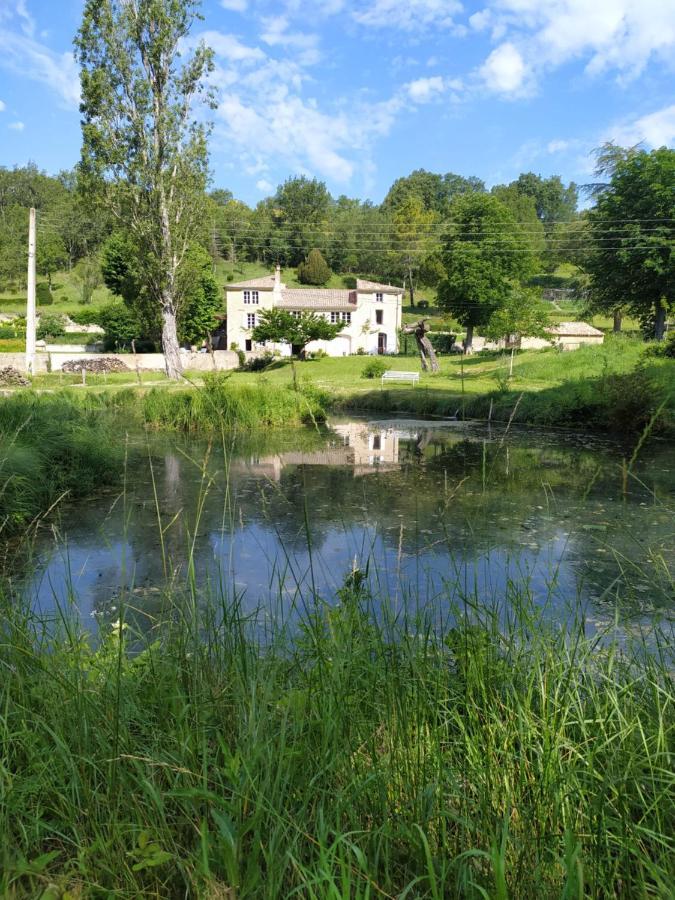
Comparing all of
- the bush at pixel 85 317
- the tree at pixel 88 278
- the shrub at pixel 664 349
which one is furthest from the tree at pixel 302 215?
the shrub at pixel 664 349

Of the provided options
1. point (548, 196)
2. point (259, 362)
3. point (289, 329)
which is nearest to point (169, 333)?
point (259, 362)

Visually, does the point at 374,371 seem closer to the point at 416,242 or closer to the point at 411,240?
the point at 416,242

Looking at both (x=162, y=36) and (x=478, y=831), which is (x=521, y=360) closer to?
(x=162, y=36)

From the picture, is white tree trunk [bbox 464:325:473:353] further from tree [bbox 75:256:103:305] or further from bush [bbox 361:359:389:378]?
tree [bbox 75:256:103:305]

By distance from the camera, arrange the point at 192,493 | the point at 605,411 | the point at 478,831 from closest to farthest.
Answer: the point at 478,831 → the point at 192,493 → the point at 605,411

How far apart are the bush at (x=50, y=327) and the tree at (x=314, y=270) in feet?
93.8

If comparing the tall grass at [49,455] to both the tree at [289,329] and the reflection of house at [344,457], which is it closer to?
the reflection of house at [344,457]

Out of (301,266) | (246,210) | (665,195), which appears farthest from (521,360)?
(246,210)

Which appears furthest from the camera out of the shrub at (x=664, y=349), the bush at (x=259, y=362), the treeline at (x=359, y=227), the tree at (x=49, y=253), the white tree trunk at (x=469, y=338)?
the treeline at (x=359, y=227)

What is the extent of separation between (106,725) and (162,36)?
2813 cm

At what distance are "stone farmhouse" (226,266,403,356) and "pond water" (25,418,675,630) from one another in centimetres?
3578

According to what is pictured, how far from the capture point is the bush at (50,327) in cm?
4512

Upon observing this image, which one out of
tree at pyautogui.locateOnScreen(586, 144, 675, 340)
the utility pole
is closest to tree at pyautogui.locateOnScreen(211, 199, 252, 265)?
tree at pyautogui.locateOnScreen(586, 144, 675, 340)

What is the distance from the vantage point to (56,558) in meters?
6.07
